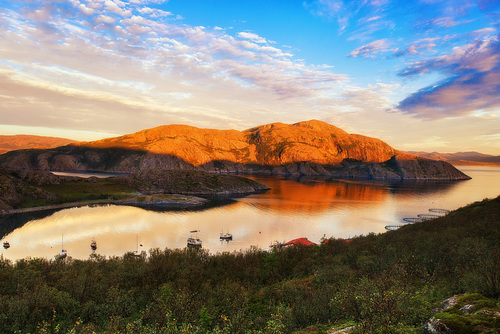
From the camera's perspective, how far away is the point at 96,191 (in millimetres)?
156125

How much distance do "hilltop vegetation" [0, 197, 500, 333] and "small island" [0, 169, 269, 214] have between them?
10410 centimetres

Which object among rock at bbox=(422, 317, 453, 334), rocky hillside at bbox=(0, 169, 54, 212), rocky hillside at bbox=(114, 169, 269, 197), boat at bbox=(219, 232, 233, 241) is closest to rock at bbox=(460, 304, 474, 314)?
rock at bbox=(422, 317, 453, 334)

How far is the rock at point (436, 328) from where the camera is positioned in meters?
9.35

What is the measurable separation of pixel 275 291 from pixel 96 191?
15950cm

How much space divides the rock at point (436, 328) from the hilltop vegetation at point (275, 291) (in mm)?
217

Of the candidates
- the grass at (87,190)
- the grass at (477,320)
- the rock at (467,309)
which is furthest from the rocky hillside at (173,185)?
the grass at (477,320)

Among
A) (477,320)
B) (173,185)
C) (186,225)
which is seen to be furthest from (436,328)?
(173,185)

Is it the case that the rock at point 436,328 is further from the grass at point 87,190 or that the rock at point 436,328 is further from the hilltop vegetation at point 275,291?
the grass at point 87,190

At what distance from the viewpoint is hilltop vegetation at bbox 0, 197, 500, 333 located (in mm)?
13070

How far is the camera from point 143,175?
636ft

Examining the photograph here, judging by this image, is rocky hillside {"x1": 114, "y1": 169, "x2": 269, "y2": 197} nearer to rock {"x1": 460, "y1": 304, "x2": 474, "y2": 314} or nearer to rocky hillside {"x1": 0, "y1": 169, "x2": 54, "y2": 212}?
rocky hillside {"x1": 0, "y1": 169, "x2": 54, "y2": 212}

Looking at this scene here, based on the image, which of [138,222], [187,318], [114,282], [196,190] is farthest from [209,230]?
[196,190]

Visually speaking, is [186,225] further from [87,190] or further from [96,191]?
[87,190]

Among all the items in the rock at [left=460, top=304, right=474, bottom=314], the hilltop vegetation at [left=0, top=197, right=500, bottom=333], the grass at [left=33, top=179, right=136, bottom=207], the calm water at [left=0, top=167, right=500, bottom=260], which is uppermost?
the rock at [left=460, top=304, right=474, bottom=314]
